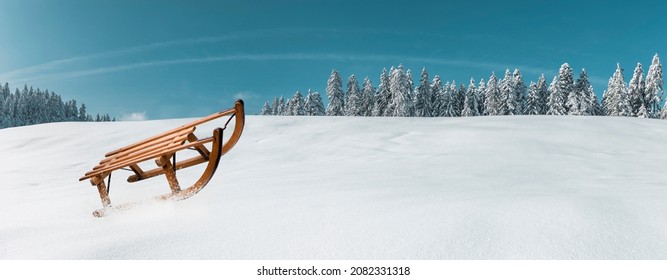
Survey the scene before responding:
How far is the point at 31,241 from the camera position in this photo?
3.99 m

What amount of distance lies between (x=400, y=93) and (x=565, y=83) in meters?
22.3

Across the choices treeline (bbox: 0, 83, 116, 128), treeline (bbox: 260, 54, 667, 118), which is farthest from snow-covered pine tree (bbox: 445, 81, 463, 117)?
treeline (bbox: 0, 83, 116, 128)

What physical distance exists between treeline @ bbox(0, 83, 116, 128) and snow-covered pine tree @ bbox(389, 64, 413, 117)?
9859 centimetres

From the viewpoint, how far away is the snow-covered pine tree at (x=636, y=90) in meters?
50.8

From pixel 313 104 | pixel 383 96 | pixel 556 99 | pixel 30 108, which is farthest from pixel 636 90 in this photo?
pixel 30 108

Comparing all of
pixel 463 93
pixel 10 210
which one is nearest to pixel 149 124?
pixel 10 210

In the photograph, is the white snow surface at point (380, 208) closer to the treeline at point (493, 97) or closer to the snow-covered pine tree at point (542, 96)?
the treeline at point (493, 97)

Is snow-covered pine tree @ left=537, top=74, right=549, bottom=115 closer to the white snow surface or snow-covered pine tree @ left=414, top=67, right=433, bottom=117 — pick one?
snow-covered pine tree @ left=414, top=67, right=433, bottom=117

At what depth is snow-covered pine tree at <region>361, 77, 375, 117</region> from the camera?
216 ft

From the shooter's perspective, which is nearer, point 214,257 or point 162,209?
point 214,257

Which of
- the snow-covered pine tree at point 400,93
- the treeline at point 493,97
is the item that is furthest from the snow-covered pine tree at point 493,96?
the snow-covered pine tree at point 400,93

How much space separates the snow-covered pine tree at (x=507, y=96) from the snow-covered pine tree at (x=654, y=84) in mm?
15365
